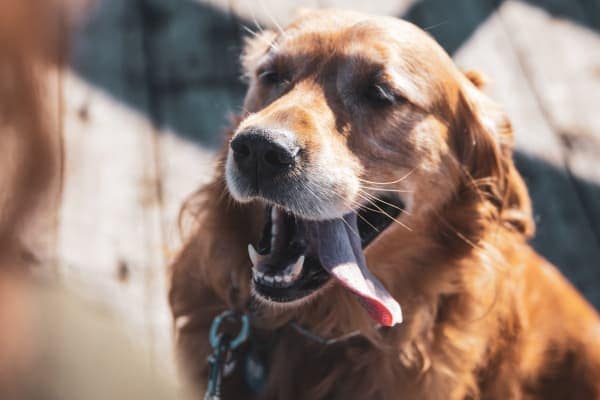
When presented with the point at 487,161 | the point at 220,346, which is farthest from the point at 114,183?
the point at 487,161

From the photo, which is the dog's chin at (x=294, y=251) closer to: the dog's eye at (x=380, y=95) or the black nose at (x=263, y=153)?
the black nose at (x=263, y=153)

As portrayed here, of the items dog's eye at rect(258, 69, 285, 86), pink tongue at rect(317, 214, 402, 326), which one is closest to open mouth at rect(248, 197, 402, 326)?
pink tongue at rect(317, 214, 402, 326)

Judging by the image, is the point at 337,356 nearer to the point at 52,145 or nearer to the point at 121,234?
the point at 121,234

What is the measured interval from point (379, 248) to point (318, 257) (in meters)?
0.35

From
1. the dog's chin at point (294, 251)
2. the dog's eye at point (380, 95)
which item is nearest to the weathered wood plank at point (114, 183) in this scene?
the dog's chin at point (294, 251)

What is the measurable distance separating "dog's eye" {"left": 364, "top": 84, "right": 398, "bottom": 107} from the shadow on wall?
48.1 inches

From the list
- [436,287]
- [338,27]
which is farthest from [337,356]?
[338,27]

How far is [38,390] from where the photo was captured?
806 millimetres

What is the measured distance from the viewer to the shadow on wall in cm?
351

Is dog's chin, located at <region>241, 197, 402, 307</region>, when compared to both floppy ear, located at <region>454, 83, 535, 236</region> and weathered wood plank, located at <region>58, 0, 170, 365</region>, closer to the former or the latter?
floppy ear, located at <region>454, 83, 535, 236</region>

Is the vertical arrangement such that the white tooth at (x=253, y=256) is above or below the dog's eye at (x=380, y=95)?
below

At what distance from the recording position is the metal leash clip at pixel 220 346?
84.9 inches

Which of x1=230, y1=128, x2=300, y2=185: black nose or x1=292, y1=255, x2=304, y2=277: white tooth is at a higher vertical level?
x1=230, y1=128, x2=300, y2=185: black nose

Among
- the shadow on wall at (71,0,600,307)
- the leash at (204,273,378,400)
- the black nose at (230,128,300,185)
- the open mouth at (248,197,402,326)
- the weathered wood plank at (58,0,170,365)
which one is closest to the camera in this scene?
the black nose at (230,128,300,185)
